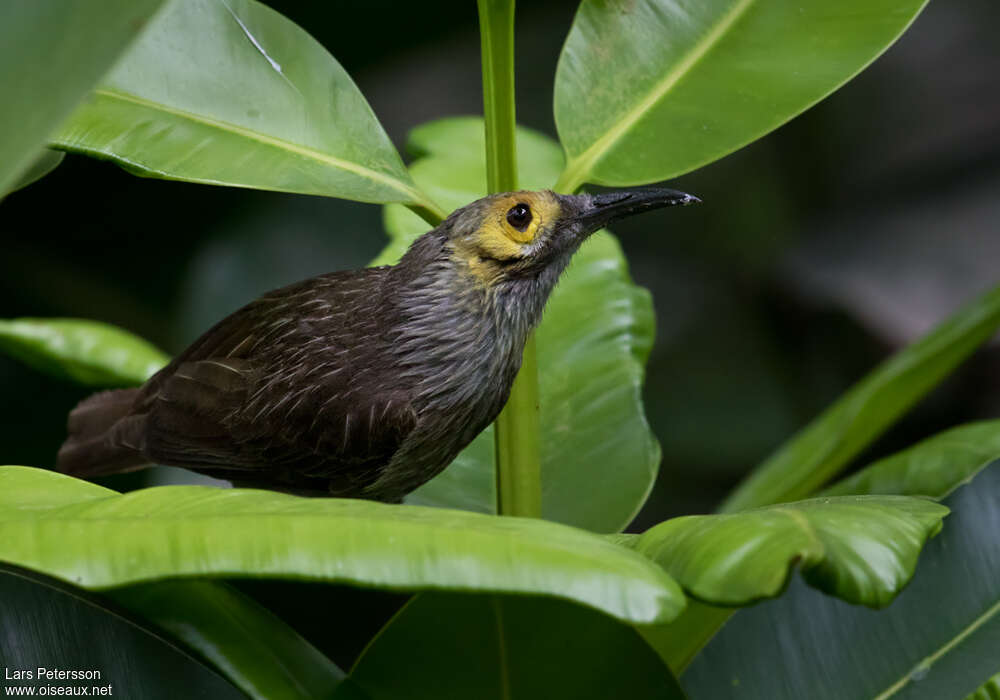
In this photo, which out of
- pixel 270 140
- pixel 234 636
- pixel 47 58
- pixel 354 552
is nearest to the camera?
pixel 47 58

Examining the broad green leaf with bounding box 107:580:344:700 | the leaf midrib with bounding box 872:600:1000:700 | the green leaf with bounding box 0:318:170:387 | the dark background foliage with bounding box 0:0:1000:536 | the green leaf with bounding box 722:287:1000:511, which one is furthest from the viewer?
the dark background foliage with bounding box 0:0:1000:536

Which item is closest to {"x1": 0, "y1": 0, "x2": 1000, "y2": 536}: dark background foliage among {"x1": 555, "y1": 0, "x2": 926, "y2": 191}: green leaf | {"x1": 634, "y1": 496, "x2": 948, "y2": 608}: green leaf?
{"x1": 555, "y1": 0, "x2": 926, "y2": 191}: green leaf

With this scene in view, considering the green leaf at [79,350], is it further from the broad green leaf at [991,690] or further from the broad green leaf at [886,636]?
the broad green leaf at [991,690]

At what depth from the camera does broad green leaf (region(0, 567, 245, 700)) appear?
86 centimetres

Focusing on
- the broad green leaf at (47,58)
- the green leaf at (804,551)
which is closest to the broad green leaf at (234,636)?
the green leaf at (804,551)

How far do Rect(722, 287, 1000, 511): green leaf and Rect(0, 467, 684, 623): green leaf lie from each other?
797mm

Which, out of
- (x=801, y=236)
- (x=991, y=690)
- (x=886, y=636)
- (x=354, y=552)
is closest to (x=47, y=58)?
(x=354, y=552)

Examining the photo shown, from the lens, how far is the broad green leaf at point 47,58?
1.54 feet

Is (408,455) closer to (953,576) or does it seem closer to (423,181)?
(423,181)

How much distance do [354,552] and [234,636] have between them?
0.27 metres

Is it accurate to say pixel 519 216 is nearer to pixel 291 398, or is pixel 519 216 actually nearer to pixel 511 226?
pixel 511 226

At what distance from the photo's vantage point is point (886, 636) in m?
0.97

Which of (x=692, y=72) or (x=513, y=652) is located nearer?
(x=513, y=652)

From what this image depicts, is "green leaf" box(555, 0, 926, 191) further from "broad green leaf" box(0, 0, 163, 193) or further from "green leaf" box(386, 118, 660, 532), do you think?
"broad green leaf" box(0, 0, 163, 193)
